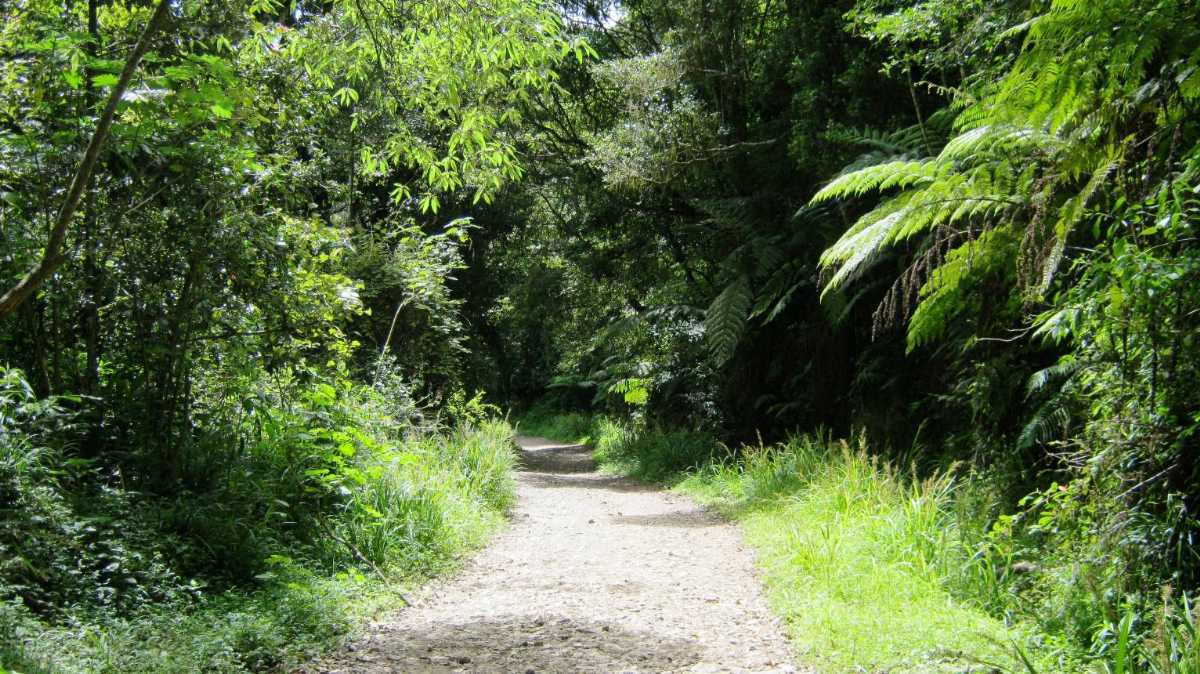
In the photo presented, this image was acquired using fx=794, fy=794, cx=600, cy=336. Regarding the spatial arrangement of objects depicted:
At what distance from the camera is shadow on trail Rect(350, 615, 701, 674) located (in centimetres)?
407

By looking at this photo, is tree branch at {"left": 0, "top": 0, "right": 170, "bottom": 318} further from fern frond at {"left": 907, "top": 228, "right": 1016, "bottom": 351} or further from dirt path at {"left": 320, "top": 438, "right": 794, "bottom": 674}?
fern frond at {"left": 907, "top": 228, "right": 1016, "bottom": 351}

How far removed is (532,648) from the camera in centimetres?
436

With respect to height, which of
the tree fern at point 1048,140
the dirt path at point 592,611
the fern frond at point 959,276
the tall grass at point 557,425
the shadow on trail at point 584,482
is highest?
the tree fern at point 1048,140

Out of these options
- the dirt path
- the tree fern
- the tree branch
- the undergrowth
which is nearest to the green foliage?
the dirt path

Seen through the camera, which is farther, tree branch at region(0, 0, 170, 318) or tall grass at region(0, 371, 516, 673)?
tall grass at region(0, 371, 516, 673)

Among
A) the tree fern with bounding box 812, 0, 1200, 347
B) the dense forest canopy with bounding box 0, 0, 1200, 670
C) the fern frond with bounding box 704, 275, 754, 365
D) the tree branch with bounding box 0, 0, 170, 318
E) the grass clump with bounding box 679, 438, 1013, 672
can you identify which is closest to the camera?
the tree branch with bounding box 0, 0, 170, 318

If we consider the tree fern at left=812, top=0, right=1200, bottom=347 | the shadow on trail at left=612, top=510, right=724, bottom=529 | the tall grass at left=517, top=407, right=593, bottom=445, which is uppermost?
the tree fern at left=812, top=0, right=1200, bottom=347

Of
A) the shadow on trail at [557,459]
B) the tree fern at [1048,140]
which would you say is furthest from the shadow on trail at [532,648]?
the shadow on trail at [557,459]

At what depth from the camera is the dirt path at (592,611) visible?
4160mm

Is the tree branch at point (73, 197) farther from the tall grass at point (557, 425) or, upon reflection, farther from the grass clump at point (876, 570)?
the tall grass at point (557, 425)

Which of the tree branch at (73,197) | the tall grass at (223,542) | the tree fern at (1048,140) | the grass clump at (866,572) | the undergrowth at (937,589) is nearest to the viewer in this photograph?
the tree branch at (73,197)

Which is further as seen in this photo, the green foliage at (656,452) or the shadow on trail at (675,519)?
the green foliage at (656,452)

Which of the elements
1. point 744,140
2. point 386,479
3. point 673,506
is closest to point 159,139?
point 386,479

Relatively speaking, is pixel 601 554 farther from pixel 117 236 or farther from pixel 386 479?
pixel 117 236
